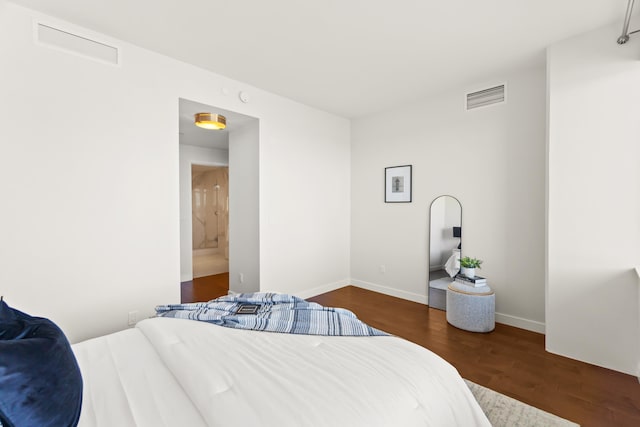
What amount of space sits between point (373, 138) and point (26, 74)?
3814 millimetres

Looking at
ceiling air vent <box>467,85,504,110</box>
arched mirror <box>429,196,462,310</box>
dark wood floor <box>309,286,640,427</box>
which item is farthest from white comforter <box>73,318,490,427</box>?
ceiling air vent <box>467,85,504,110</box>

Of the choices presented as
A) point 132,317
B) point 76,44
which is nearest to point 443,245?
point 132,317

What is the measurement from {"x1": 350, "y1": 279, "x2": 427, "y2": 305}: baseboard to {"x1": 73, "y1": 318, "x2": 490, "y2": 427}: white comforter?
2.56 m

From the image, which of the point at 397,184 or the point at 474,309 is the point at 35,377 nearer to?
the point at 474,309

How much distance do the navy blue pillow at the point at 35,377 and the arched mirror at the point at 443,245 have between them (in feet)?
11.9

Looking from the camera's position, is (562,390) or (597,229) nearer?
(562,390)

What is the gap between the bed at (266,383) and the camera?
1021 mm

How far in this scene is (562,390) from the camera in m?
2.04

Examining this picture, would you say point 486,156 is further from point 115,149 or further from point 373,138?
point 115,149

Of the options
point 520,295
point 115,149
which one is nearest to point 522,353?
point 520,295

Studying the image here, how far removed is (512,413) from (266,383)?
5.49 ft

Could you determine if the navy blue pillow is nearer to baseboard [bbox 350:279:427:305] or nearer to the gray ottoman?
the gray ottoman

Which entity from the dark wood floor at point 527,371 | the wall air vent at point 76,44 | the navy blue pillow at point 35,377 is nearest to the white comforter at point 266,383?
the navy blue pillow at point 35,377

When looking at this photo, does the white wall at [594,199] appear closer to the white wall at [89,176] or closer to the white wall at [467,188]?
the white wall at [467,188]
